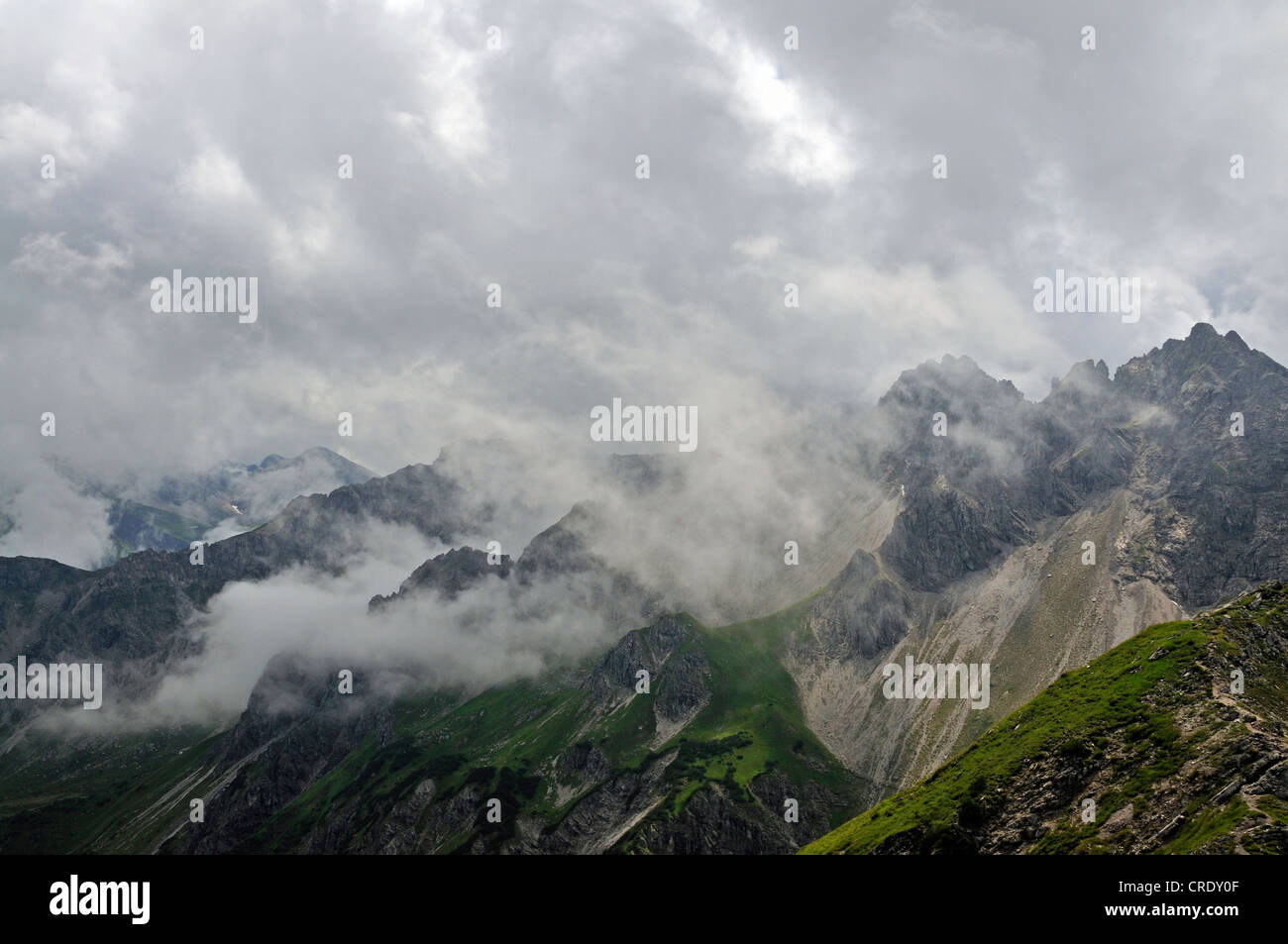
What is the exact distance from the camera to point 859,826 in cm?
14588
